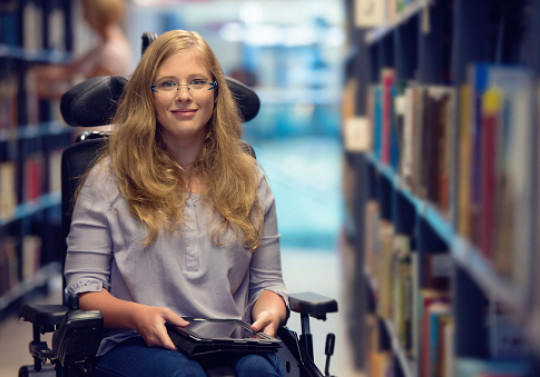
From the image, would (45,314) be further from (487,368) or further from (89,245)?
(487,368)

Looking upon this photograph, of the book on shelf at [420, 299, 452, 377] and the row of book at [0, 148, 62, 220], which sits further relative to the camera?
the row of book at [0, 148, 62, 220]

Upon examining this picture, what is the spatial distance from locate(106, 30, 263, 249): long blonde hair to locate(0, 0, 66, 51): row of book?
2644mm

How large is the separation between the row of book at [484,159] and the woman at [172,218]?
1.47 ft

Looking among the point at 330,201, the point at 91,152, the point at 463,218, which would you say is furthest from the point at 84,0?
the point at 330,201

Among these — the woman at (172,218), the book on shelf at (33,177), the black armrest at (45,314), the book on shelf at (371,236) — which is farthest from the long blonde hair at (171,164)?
the book on shelf at (33,177)

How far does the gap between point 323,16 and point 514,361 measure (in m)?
6.56

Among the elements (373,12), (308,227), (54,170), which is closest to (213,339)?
(373,12)

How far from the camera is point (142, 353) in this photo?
1677 mm

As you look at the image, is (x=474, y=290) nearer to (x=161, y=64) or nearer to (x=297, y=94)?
(x=161, y=64)

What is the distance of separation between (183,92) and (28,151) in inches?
137

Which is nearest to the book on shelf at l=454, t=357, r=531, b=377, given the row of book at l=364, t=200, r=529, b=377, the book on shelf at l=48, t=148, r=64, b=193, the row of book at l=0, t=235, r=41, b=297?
the row of book at l=364, t=200, r=529, b=377

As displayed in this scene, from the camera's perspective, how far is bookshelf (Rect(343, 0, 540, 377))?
1.04 meters

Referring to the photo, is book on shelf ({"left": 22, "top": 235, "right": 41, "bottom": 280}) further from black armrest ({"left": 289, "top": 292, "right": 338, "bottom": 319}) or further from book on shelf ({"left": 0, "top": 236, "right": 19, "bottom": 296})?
black armrest ({"left": 289, "top": 292, "right": 338, "bottom": 319})

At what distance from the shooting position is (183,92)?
1841mm
